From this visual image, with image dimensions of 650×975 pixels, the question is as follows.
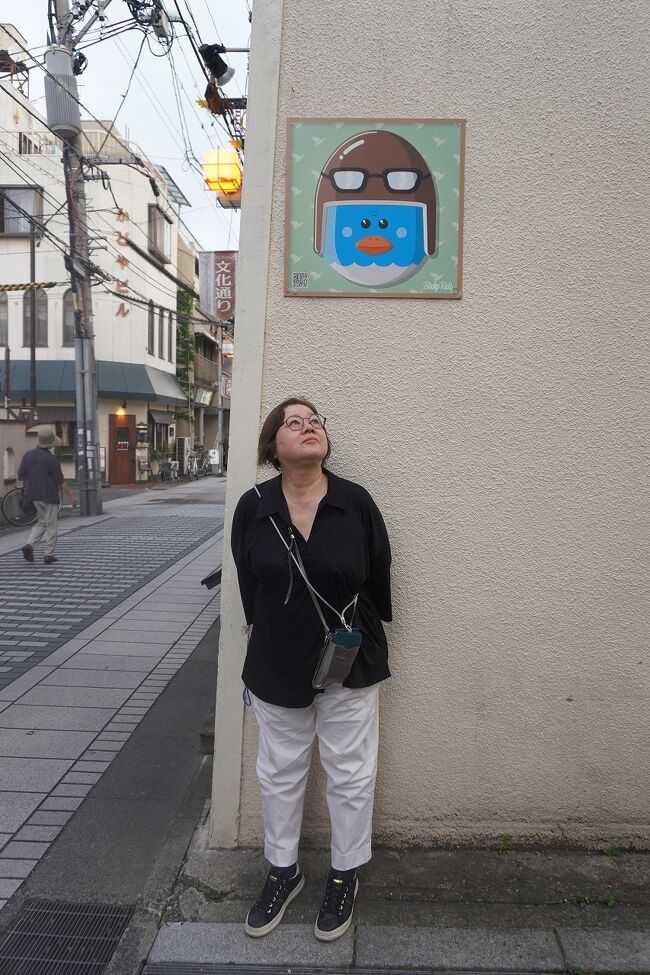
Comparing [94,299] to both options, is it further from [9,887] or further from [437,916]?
[437,916]

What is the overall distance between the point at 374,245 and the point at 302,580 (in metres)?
1.39

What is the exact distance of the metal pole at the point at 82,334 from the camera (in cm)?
1591

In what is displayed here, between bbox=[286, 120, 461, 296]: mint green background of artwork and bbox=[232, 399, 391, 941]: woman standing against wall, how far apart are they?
2.02 ft

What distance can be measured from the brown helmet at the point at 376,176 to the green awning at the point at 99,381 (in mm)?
25265

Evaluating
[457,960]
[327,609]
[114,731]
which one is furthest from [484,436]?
[114,731]

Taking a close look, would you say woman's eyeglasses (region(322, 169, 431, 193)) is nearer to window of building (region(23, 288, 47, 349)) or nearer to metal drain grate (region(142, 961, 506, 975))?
metal drain grate (region(142, 961, 506, 975))

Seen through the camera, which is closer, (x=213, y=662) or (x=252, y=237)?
(x=252, y=237)

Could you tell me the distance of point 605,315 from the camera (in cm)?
305

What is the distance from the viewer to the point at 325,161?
3070mm

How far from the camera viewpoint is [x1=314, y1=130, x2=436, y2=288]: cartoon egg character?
3.07m

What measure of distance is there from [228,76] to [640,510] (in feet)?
29.0

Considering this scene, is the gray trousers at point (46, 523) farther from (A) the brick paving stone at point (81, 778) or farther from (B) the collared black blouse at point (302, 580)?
(B) the collared black blouse at point (302, 580)

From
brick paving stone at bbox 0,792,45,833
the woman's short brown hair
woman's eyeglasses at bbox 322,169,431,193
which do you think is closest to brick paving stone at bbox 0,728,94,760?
brick paving stone at bbox 0,792,45,833

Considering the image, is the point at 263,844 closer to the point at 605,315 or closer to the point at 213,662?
the point at 605,315
